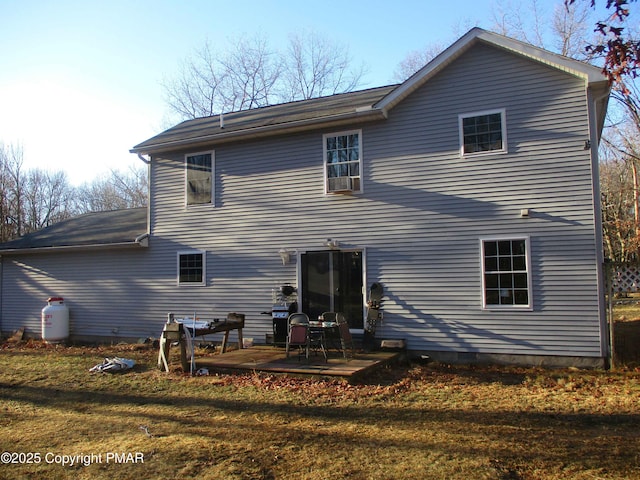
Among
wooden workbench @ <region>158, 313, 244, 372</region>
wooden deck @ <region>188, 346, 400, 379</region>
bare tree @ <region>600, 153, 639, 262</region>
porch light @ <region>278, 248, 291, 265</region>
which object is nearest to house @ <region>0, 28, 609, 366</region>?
porch light @ <region>278, 248, 291, 265</region>

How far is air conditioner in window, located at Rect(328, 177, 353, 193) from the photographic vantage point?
10.6 metres

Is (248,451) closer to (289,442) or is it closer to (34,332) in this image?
(289,442)

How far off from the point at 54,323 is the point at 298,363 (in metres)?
8.29

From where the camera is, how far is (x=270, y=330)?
1139cm

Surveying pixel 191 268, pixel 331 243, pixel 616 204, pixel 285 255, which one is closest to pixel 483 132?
pixel 331 243

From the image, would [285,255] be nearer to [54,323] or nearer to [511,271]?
[511,271]

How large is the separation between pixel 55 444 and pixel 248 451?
7.21 feet

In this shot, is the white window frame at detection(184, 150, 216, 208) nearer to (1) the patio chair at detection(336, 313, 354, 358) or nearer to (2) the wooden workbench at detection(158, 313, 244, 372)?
(2) the wooden workbench at detection(158, 313, 244, 372)

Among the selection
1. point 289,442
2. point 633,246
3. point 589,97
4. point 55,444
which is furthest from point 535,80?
point 633,246

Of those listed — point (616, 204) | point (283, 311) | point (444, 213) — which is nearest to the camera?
point (444, 213)

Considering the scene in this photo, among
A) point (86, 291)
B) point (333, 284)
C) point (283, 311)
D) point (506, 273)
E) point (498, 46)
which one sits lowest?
point (283, 311)

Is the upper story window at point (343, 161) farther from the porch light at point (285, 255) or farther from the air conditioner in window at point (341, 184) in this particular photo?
the porch light at point (285, 255)

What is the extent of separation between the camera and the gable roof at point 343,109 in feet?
29.8

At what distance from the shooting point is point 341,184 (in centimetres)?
1062
